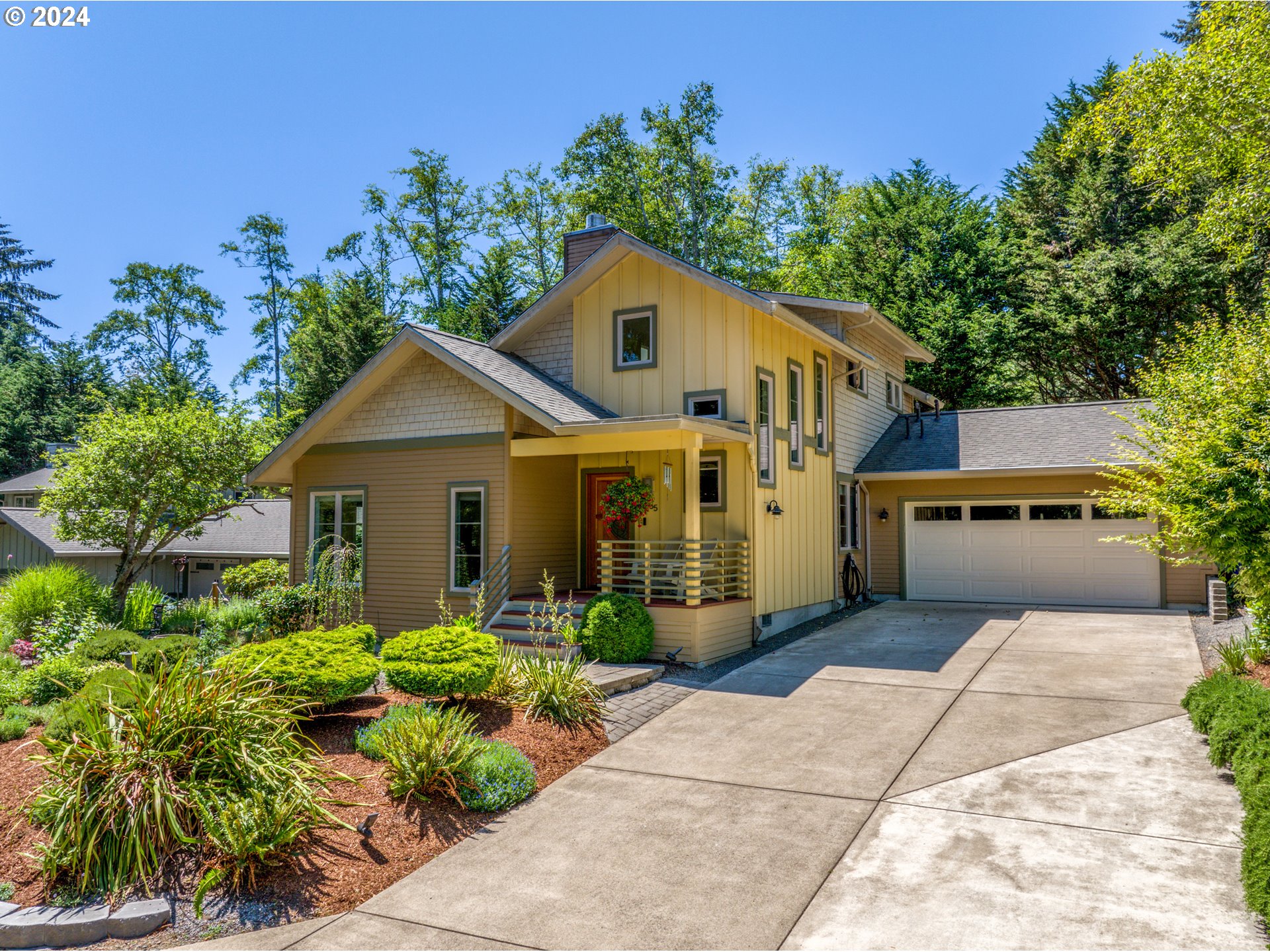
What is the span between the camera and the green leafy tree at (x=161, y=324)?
4122 centimetres

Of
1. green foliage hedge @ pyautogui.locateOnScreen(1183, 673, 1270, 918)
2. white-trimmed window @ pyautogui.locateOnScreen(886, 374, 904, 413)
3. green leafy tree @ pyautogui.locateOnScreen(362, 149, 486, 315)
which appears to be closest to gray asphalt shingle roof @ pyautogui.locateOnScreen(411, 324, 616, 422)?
green foliage hedge @ pyautogui.locateOnScreen(1183, 673, 1270, 918)

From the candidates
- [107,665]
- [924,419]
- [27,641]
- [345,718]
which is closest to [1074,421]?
[924,419]

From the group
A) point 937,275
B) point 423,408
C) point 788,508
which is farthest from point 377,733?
point 937,275

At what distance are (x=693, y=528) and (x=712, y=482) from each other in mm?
1787

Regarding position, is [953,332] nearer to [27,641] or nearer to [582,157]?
[582,157]

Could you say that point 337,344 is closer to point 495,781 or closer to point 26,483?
point 26,483

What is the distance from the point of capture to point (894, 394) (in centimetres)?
1969

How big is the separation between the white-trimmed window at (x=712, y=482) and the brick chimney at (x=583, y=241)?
14.7 ft

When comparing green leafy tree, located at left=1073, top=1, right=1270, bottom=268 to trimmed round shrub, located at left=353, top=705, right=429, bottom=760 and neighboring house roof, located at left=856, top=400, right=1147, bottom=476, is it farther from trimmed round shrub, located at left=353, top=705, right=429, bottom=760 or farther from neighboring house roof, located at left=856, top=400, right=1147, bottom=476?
trimmed round shrub, located at left=353, top=705, right=429, bottom=760

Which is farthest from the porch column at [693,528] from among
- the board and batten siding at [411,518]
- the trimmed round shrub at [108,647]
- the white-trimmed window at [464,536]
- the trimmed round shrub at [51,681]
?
the trimmed round shrub at [51,681]

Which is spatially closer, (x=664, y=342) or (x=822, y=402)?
(x=664, y=342)

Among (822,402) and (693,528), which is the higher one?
(822,402)

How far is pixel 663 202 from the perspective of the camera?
1177 inches

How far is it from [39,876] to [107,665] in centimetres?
375
